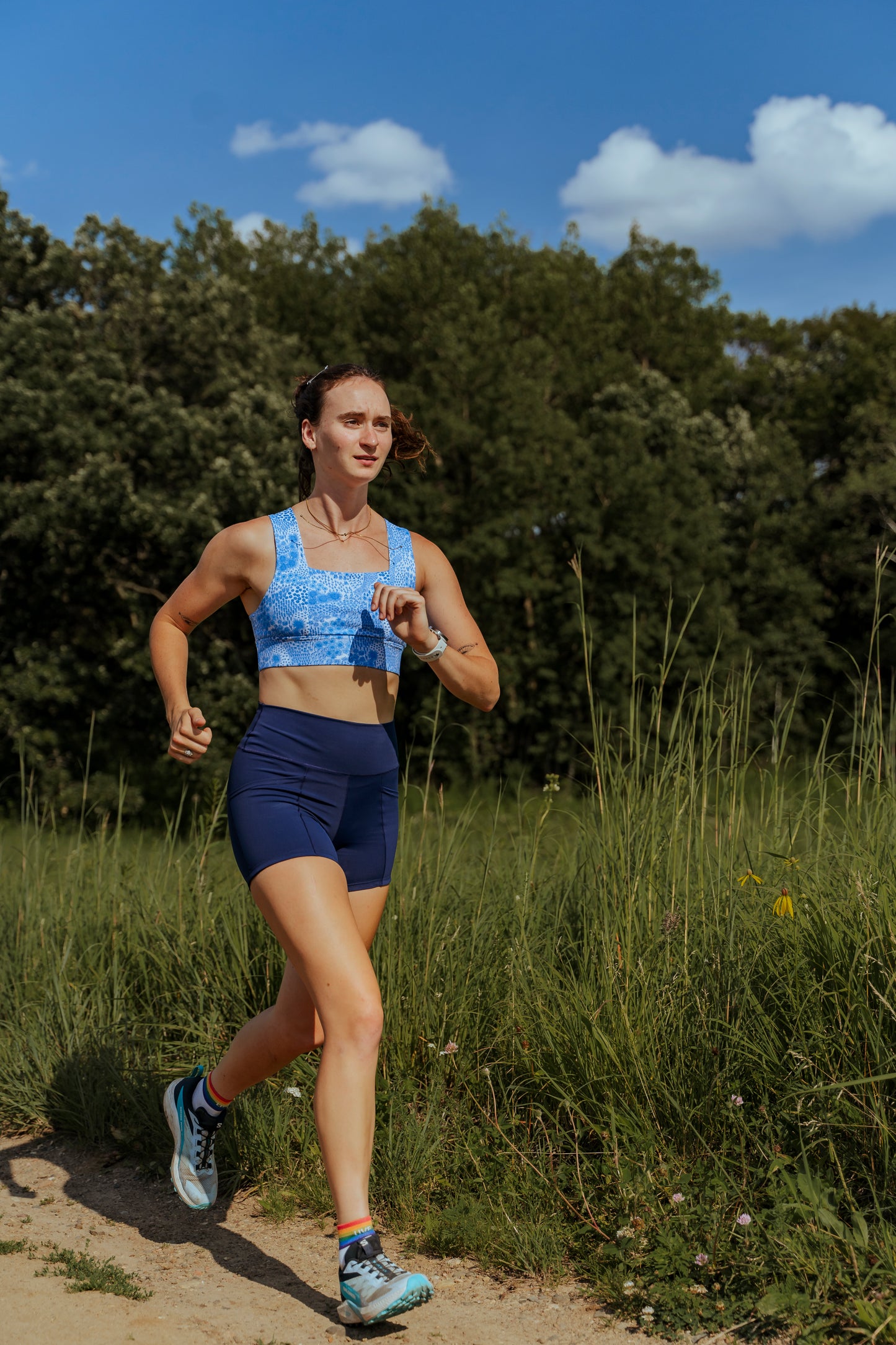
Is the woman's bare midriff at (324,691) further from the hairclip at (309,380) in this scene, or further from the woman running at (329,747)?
the hairclip at (309,380)

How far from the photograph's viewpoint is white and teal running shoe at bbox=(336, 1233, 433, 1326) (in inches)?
94.6

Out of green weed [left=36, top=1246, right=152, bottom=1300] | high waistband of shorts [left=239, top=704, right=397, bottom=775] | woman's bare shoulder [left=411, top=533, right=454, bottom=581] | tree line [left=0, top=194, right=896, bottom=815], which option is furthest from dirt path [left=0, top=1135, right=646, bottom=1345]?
tree line [left=0, top=194, right=896, bottom=815]

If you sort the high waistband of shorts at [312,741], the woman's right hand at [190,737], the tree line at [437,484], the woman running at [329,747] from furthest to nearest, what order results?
the tree line at [437,484] → the high waistband of shorts at [312,741] → the woman's right hand at [190,737] → the woman running at [329,747]

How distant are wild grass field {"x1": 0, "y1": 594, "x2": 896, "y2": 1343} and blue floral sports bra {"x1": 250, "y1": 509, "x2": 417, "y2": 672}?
31.8 inches

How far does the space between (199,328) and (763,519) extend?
12.4 meters

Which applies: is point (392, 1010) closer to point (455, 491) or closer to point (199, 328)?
point (199, 328)

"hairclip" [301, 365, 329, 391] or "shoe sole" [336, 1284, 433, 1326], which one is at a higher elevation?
"hairclip" [301, 365, 329, 391]

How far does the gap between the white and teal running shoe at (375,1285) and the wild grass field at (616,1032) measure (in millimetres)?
548

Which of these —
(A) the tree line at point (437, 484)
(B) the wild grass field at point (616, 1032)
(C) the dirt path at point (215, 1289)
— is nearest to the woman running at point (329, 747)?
(C) the dirt path at point (215, 1289)

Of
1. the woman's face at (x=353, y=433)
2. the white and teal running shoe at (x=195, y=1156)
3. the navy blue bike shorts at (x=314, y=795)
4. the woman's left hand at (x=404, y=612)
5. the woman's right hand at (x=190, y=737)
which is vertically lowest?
the white and teal running shoe at (x=195, y=1156)

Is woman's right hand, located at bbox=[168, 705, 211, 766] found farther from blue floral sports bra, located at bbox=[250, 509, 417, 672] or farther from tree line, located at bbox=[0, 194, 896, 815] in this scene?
tree line, located at bbox=[0, 194, 896, 815]

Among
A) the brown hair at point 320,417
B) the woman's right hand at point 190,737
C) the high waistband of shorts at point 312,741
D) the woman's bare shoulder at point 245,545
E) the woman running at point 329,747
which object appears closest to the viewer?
the woman running at point 329,747

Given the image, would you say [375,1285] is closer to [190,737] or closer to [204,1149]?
[204,1149]

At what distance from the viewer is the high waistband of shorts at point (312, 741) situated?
111 inches
